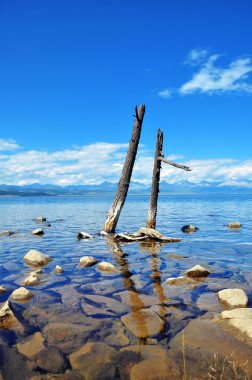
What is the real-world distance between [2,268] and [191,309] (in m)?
7.14

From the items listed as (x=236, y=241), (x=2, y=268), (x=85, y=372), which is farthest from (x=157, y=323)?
(x=236, y=241)

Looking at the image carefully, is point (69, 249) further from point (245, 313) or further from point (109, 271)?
point (245, 313)

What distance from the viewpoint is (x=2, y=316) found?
620 centimetres

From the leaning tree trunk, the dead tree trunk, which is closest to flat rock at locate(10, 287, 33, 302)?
the dead tree trunk

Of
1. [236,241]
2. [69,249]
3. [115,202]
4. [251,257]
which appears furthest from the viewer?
[115,202]

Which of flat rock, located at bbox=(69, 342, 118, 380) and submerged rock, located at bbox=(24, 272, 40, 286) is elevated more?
submerged rock, located at bbox=(24, 272, 40, 286)

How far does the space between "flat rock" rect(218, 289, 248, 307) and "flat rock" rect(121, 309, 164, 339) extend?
193cm

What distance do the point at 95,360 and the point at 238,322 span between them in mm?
2923

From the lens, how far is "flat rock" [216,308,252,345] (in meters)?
5.51

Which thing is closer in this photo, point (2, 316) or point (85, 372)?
point (85, 372)

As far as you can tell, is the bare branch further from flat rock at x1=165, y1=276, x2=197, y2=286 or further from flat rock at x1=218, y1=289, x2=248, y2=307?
flat rock at x1=218, y1=289, x2=248, y2=307

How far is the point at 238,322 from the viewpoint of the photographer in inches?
230

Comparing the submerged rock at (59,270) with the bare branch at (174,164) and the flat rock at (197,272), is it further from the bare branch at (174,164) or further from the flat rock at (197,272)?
the bare branch at (174,164)

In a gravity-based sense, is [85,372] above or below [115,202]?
below
